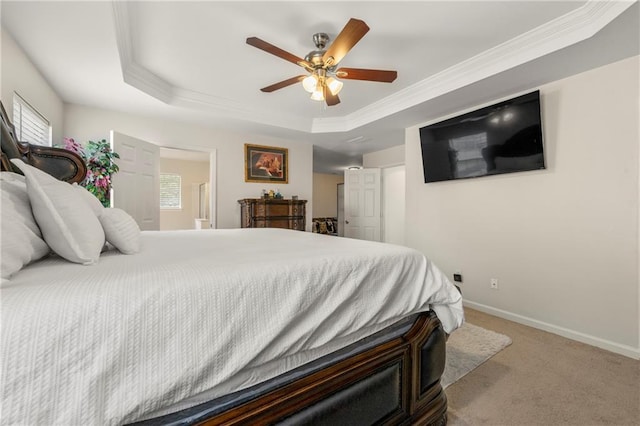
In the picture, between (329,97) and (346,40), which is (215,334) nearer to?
(346,40)

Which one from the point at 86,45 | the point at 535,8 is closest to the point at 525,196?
the point at 535,8

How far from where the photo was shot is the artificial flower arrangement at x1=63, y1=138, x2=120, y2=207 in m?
2.95

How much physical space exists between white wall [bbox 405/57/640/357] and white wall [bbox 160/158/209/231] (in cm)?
638

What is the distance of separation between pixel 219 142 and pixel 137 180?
4.13 feet

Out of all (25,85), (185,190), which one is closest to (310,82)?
(25,85)

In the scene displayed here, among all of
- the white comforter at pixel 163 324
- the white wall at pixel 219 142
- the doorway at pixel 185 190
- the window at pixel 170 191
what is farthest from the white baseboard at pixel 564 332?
the window at pixel 170 191

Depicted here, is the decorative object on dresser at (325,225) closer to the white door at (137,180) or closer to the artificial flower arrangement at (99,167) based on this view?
the white door at (137,180)

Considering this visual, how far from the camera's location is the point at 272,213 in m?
4.43

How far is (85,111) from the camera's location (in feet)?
11.4

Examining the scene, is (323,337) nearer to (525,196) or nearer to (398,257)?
(398,257)

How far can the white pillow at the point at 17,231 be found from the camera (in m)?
0.76

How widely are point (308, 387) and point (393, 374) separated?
447 millimetres

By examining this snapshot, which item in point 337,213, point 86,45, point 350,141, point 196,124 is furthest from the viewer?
point 337,213

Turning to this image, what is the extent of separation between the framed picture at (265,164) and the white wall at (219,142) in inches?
3.1
